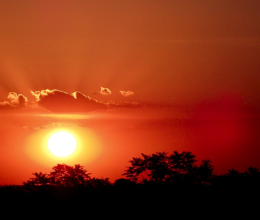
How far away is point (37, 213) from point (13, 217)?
2735mm

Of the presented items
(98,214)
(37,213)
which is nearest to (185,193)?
(98,214)

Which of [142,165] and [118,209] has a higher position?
[142,165]

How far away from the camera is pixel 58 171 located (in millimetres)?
54656

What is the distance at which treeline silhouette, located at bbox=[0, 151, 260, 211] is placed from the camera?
127 ft

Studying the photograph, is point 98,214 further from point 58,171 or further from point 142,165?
point 58,171

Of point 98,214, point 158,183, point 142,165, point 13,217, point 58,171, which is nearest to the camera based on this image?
point 13,217

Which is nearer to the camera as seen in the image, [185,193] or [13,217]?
[13,217]

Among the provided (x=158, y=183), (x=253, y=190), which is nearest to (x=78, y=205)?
(x=158, y=183)

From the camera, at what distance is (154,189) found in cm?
4288

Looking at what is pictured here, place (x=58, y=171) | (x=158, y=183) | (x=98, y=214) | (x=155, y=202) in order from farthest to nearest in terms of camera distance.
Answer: (x=58, y=171)
(x=158, y=183)
(x=155, y=202)
(x=98, y=214)

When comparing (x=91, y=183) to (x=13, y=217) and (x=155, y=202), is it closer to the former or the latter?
(x=155, y=202)

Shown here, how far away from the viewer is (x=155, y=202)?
40188 mm

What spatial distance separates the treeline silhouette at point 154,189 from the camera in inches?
1526

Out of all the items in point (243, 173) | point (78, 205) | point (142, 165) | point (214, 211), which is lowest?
point (214, 211)
